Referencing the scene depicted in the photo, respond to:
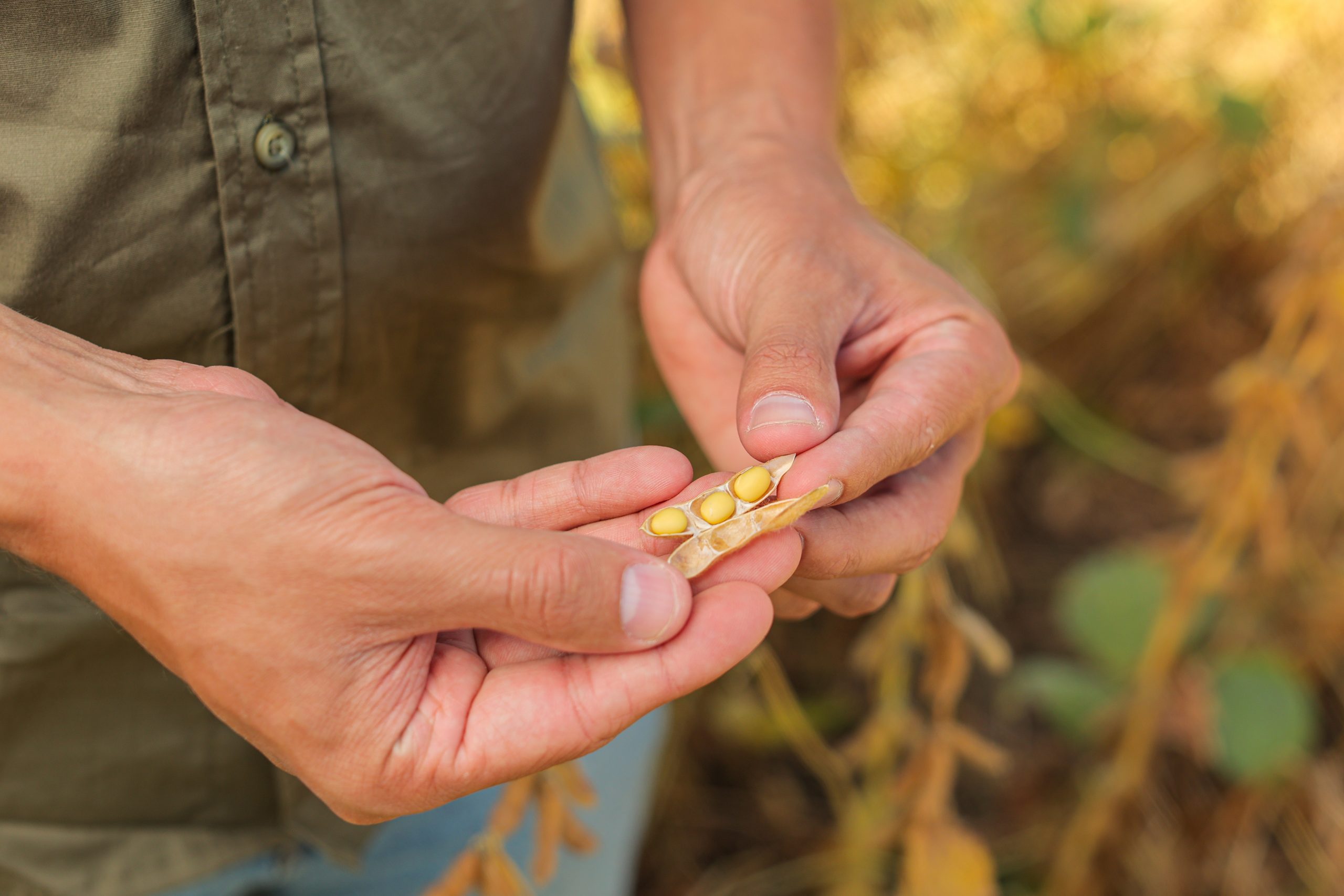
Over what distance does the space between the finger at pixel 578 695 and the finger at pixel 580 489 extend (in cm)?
18

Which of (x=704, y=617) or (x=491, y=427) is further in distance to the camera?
(x=491, y=427)

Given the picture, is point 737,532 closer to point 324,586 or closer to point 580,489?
point 580,489

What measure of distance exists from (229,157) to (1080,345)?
2.79 m

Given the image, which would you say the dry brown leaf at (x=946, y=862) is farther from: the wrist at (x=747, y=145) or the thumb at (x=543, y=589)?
the wrist at (x=747, y=145)

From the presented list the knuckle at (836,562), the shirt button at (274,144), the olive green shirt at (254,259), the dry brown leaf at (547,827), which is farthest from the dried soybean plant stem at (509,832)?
the shirt button at (274,144)

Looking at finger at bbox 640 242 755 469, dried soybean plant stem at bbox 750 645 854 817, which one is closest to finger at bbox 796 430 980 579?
finger at bbox 640 242 755 469

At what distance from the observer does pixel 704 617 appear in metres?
0.93

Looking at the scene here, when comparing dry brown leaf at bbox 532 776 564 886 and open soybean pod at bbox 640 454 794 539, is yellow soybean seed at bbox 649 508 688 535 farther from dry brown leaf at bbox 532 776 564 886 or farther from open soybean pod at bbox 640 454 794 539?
dry brown leaf at bbox 532 776 564 886

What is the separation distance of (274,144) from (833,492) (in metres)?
0.70

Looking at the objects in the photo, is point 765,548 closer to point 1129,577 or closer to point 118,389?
point 118,389

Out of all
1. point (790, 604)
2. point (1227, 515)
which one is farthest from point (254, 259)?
point (1227, 515)

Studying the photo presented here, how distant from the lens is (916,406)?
1.10m

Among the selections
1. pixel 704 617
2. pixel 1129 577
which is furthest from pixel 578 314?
pixel 1129 577

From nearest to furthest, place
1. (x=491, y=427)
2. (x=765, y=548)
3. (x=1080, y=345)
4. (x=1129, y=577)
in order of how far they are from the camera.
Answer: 1. (x=765, y=548)
2. (x=491, y=427)
3. (x=1129, y=577)
4. (x=1080, y=345)
